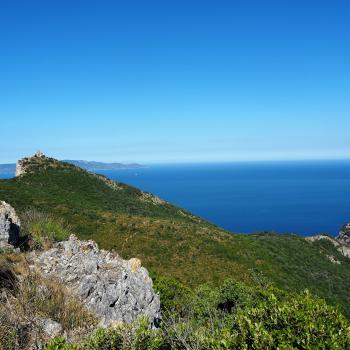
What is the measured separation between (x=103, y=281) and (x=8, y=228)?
7514 millimetres

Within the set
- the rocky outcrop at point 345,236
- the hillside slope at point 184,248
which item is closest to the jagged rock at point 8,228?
the hillside slope at point 184,248

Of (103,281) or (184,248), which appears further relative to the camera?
(184,248)

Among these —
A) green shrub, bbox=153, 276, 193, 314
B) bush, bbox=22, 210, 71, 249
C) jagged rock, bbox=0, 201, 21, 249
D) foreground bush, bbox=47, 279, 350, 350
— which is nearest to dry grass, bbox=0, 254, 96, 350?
foreground bush, bbox=47, 279, 350, 350

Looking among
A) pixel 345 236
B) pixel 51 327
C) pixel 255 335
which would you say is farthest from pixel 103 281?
pixel 345 236

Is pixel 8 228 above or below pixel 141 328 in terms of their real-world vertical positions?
above

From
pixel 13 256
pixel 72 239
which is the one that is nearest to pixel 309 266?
pixel 72 239

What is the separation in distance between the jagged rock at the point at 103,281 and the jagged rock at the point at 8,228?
218 centimetres

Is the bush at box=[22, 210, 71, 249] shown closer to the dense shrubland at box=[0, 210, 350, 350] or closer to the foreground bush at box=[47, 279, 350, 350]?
the dense shrubland at box=[0, 210, 350, 350]

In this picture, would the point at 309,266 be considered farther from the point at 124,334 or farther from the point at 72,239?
the point at 124,334

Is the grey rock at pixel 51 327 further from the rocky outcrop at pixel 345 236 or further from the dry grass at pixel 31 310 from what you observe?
the rocky outcrop at pixel 345 236

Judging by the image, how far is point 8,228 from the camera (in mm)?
20672

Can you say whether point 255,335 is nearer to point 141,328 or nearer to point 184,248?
point 141,328

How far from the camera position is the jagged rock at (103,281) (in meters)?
15.5

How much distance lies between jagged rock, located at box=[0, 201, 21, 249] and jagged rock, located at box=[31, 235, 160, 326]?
218 cm
